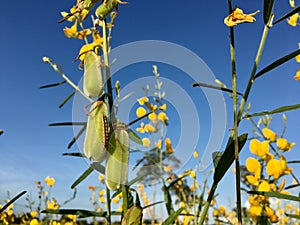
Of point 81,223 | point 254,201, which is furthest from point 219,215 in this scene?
point 81,223

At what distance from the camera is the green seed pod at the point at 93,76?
21.8 inches

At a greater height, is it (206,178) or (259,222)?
(206,178)

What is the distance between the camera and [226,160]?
52 cm

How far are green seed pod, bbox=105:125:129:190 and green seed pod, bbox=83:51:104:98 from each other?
93mm

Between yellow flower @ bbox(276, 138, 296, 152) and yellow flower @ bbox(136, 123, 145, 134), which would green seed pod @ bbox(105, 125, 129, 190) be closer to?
yellow flower @ bbox(276, 138, 296, 152)

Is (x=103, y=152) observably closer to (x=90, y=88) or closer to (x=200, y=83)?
(x=90, y=88)

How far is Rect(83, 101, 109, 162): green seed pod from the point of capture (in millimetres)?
500

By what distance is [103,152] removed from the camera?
1.67ft

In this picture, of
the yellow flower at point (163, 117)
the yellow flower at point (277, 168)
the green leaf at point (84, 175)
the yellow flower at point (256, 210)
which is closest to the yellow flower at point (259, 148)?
the yellow flower at point (277, 168)

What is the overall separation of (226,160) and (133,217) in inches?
7.1

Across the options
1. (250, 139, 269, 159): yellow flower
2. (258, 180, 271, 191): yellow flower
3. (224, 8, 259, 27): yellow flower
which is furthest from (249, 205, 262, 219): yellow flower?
(224, 8, 259, 27): yellow flower

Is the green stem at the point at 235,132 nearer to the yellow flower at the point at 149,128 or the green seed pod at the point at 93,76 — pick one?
the green seed pod at the point at 93,76

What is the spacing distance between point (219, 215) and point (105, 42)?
177 cm

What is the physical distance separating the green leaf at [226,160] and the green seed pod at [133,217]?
0.15 metres
